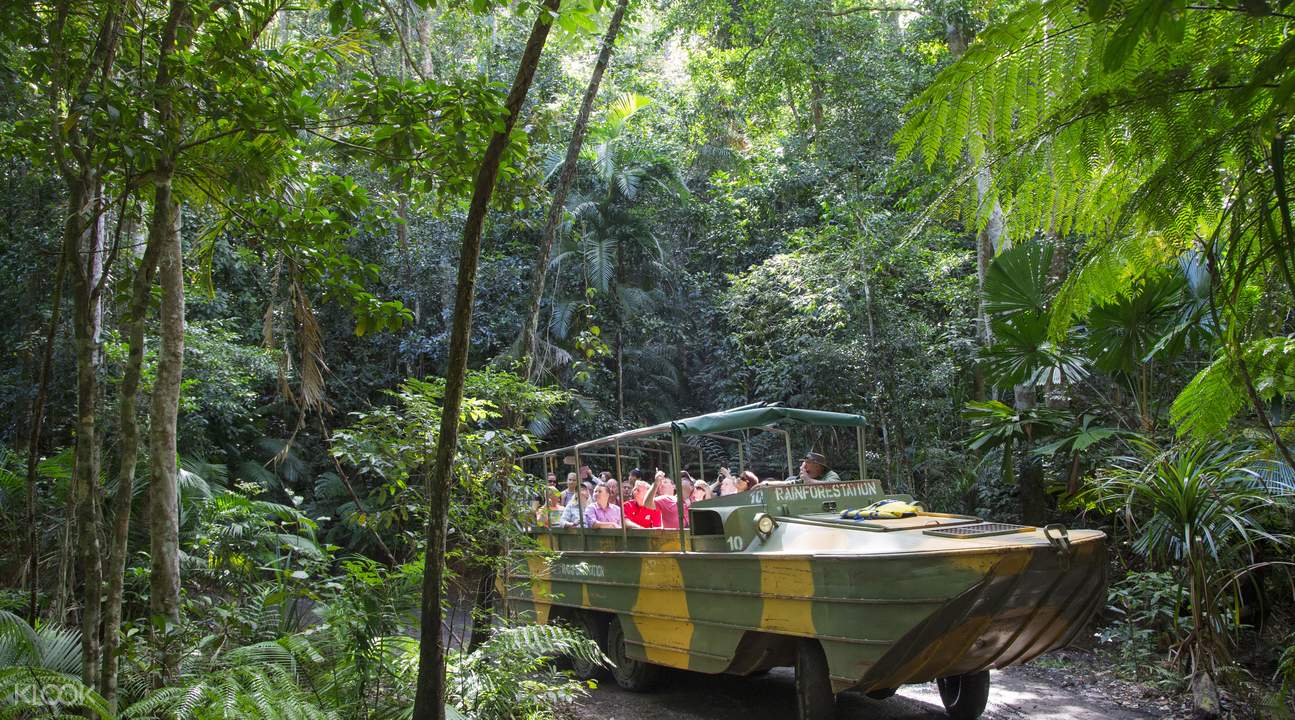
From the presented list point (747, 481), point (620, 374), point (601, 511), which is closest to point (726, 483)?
point (747, 481)

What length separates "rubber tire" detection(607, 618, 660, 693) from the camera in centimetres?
902

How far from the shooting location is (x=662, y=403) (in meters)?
22.3

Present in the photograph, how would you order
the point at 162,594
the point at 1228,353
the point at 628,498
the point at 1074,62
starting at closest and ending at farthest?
the point at 1074,62, the point at 1228,353, the point at 162,594, the point at 628,498

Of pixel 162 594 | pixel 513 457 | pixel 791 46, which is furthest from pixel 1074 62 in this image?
pixel 791 46

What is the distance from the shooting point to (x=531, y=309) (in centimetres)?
902

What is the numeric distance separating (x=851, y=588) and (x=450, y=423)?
317 centimetres

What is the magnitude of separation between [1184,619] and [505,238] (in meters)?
16.9

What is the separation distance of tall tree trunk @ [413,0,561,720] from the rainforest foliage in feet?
0.07

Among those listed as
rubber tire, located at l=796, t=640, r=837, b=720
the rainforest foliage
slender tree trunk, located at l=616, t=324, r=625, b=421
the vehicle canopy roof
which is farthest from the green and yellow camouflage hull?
slender tree trunk, located at l=616, t=324, r=625, b=421

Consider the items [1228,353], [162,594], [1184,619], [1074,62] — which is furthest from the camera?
[1184,619]

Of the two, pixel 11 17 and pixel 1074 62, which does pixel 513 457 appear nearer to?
pixel 11 17

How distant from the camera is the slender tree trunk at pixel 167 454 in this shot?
575 cm

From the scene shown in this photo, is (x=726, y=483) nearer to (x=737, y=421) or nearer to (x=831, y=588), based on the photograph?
(x=737, y=421)

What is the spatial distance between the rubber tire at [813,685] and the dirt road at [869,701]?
0.95m
